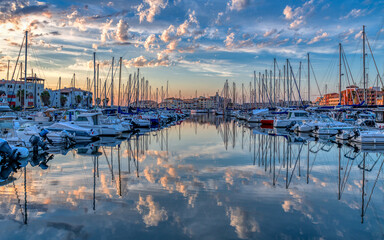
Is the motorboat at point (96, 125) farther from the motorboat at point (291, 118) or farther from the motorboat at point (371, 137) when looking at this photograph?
the motorboat at point (371, 137)

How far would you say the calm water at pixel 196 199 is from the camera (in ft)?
23.9

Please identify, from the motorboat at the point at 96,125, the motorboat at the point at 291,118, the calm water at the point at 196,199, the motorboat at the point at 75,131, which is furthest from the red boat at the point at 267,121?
the calm water at the point at 196,199

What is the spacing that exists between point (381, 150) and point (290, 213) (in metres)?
16.3

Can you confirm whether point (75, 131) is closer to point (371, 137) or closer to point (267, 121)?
point (371, 137)

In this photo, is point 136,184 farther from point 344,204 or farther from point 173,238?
point 344,204

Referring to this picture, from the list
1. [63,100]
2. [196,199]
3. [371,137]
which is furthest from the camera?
[63,100]

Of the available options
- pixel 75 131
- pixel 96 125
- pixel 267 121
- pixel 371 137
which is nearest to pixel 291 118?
pixel 267 121

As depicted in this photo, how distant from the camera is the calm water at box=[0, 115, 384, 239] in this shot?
7297mm

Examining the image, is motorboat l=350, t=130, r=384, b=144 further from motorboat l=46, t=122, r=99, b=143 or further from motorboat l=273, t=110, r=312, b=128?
motorboat l=46, t=122, r=99, b=143

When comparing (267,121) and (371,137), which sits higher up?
(267,121)

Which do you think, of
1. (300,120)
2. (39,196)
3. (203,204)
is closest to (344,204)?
(203,204)

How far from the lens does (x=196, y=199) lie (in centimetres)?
970

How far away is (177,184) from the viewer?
1164 centimetres

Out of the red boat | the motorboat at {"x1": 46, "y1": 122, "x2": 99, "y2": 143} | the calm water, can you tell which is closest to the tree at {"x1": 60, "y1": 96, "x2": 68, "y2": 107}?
the red boat
